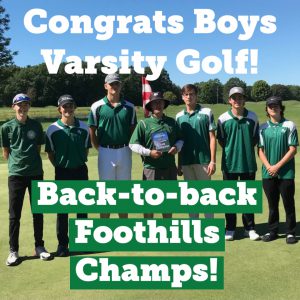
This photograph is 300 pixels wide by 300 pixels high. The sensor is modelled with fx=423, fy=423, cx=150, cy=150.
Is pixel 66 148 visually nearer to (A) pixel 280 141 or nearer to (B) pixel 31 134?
(B) pixel 31 134

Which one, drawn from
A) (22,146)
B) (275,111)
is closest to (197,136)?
(275,111)

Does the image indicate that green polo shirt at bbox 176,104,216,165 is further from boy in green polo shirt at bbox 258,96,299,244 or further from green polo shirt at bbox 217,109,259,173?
boy in green polo shirt at bbox 258,96,299,244

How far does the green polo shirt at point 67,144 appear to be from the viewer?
5.06m

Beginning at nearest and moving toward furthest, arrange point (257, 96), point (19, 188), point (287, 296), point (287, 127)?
1. point (287, 296)
2. point (19, 188)
3. point (287, 127)
4. point (257, 96)

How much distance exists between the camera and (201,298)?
3836 mm

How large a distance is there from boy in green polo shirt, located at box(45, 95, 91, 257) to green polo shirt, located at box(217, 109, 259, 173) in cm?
188

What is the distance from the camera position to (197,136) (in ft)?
18.5

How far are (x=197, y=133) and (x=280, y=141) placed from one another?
1062mm


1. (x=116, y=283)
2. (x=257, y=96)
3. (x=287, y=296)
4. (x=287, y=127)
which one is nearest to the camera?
(x=287, y=296)

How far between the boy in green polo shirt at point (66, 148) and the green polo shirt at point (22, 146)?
0.82ft

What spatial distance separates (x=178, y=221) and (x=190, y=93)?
170 cm

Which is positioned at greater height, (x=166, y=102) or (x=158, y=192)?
(x=166, y=102)

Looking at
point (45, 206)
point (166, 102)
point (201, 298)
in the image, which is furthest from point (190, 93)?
point (201, 298)

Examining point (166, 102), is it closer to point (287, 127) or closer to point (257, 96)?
point (287, 127)
